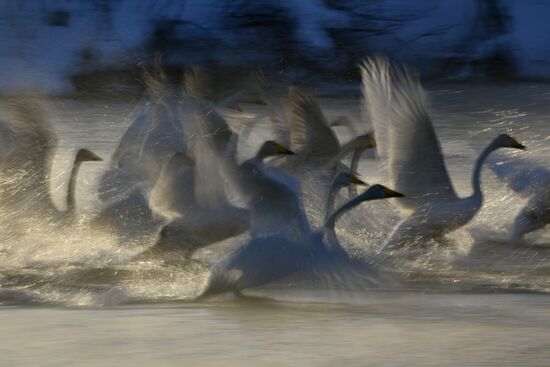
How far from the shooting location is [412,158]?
7.81 metres

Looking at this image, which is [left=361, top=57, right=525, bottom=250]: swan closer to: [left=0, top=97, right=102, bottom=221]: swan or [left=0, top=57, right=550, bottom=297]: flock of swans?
[left=0, top=57, right=550, bottom=297]: flock of swans

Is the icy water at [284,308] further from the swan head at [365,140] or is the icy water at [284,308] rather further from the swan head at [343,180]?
the swan head at [365,140]

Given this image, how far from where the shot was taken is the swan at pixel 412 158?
7.75 metres

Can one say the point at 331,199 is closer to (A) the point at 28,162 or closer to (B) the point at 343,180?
(B) the point at 343,180

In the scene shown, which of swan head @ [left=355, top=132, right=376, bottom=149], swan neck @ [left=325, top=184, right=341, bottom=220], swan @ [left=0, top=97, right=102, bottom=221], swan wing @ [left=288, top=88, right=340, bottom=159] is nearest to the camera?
swan neck @ [left=325, top=184, right=341, bottom=220]

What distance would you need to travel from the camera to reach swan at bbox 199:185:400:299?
6.23 meters

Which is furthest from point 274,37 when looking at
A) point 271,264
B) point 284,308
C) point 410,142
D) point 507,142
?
point 284,308

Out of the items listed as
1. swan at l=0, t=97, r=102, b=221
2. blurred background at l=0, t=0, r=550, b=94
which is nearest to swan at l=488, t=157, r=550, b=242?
swan at l=0, t=97, r=102, b=221

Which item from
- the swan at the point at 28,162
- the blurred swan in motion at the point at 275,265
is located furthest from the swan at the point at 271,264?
the swan at the point at 28,162

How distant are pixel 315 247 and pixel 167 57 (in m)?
12.8

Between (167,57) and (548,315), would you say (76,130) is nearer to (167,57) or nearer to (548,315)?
(167,57)

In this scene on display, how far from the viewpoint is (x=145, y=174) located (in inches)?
317

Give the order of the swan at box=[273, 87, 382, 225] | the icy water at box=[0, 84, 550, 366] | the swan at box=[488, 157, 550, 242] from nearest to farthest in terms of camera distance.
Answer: the icy water at box=[0, 84, 550, 366]
the swan at box=[488, 157, 550, 242]
the swan at box=[273, 87, 382, 225]

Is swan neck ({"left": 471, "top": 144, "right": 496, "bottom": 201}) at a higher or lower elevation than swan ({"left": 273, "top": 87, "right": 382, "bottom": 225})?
lower
